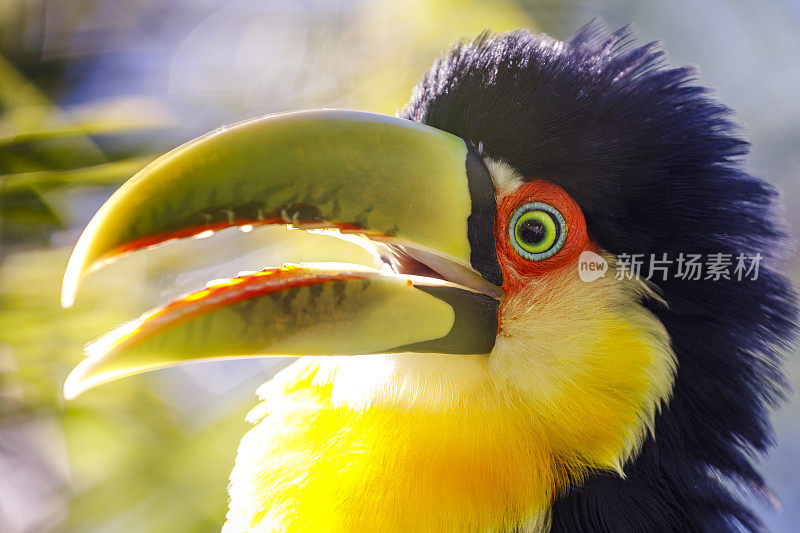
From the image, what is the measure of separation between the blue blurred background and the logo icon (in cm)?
107

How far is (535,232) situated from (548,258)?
0.05m

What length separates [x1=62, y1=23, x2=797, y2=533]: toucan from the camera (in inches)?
45.5

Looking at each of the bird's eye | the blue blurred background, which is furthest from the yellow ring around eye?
the blue blurred background

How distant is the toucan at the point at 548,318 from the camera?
1156mm

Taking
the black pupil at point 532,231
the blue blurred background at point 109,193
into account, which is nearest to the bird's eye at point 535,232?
the black pupil at point 532,231

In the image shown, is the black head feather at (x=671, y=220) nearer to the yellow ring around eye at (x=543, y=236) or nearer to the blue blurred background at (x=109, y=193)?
the yellow ring around eye at (x=543, y=236)

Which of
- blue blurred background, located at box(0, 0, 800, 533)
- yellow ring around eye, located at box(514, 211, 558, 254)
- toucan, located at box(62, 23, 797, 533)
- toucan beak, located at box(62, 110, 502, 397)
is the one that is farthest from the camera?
blue blurred background, located at box(0, 0, 800, 533)

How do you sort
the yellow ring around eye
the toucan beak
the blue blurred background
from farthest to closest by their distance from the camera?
the blue blurred background
the yellow ring around eye
the toucan beak

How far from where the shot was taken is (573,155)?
1.22 meters

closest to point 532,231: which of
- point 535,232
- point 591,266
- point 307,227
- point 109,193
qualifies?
point 535,232

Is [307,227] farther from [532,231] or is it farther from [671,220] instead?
[671,220]

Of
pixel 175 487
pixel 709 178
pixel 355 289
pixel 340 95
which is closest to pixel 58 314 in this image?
pixel 175 487

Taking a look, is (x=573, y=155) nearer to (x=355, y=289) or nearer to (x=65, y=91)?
(x=355, y=289)

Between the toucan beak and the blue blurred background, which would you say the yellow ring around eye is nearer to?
the toucan beak
